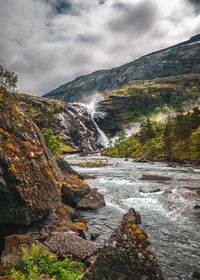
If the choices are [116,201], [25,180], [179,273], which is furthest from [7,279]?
[116,201]

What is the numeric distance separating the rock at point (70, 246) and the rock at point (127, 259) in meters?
7.06

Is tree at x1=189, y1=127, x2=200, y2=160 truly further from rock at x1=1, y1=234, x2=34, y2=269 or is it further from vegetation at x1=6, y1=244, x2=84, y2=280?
vegetation at x1=6, y1=244, x2=84, y2=280

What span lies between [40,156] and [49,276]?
14094 millimetres

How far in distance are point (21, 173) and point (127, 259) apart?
1304 cm

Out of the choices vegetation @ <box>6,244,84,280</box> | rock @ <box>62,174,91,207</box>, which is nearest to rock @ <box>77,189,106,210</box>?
rock @ <box>62,174,91,207</box>

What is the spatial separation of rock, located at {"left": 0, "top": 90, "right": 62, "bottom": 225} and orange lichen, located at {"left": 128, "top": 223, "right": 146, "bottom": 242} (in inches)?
440

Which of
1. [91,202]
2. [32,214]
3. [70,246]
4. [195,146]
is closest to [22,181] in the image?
[32,214]

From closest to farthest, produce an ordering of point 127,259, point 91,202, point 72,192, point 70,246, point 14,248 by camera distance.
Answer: point 127,259, point 14,248, point 70,246, point 72,192, point 91,202

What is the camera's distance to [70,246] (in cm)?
1978

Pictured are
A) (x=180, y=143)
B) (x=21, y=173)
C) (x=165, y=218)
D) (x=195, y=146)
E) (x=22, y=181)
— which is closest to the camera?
(x=22, y=181)

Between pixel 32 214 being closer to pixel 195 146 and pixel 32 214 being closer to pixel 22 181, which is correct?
pixel 22 181

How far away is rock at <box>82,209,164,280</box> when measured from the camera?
1201 centimetres

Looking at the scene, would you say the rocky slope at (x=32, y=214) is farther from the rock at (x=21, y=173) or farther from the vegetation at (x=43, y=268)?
the vegetation at (x=43, y=268)

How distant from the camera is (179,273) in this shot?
18.8 meters
